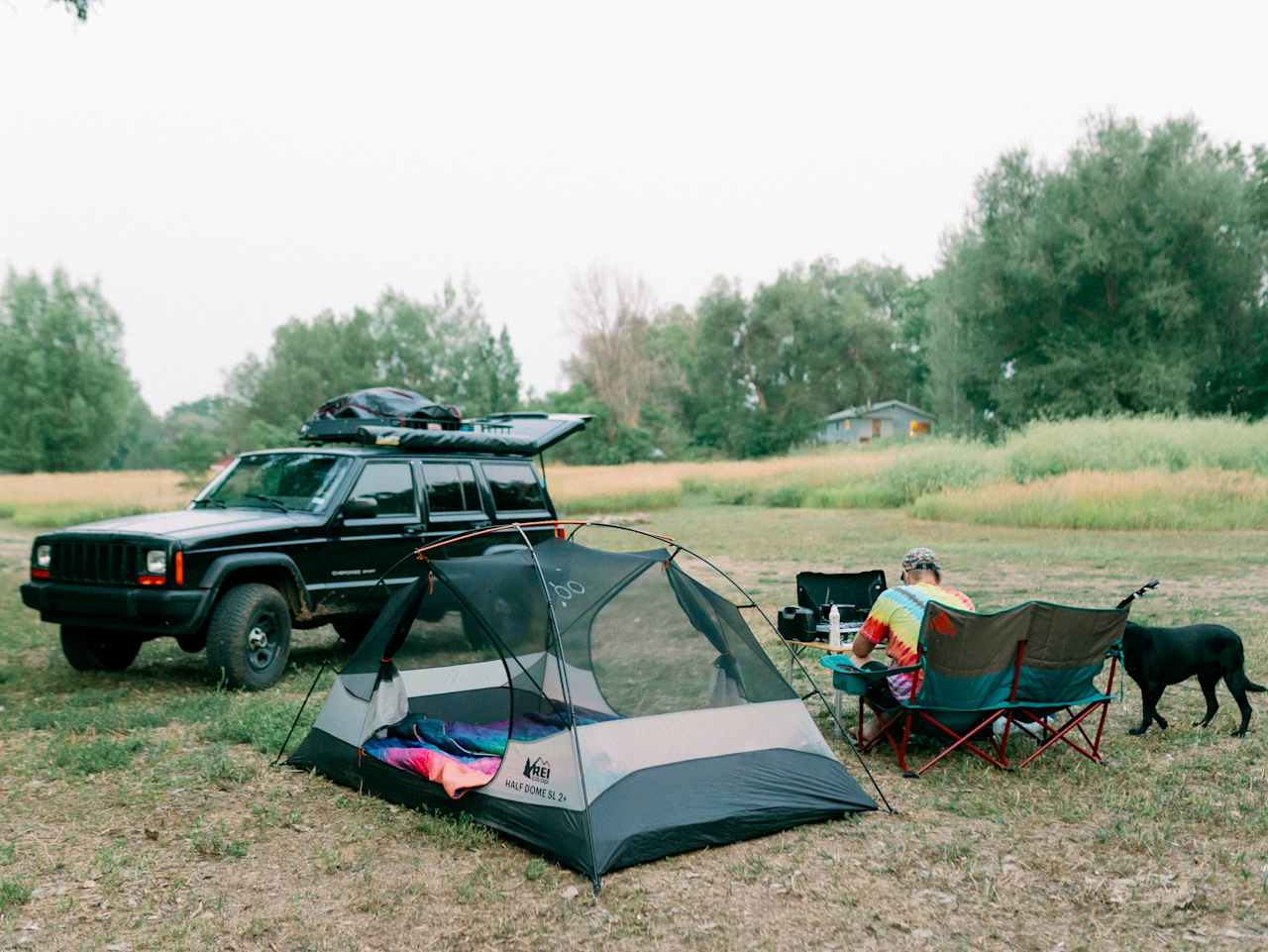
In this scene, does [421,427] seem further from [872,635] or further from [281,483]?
[872,635]

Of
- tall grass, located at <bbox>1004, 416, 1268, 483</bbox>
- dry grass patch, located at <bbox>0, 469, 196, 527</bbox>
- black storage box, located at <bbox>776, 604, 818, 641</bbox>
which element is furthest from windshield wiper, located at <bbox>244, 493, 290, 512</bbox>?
tall grass, located at <bbox>1004, 416, 1268, 483</bbox>

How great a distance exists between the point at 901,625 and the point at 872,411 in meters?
60.9

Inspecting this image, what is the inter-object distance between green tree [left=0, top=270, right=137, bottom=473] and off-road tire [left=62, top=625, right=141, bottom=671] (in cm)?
5567

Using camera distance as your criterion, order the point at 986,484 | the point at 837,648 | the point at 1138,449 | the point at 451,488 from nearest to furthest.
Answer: the point at 837,648 → the point at 451,488 → the point at 1138,449 → the point at 986,484

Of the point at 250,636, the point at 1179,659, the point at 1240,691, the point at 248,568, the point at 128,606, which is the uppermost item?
the point at 248,568

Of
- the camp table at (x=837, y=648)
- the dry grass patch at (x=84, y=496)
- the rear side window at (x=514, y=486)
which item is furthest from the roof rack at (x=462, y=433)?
the dry grass patch at (x=84, y=496)

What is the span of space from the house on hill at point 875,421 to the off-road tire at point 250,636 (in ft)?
192

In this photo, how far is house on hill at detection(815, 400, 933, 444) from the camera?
65.8 metres

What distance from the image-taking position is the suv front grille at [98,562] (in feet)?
25.4

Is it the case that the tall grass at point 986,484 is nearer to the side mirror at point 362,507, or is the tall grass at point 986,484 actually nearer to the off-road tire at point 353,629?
the off-road tire at point 353,629

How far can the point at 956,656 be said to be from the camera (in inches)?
228

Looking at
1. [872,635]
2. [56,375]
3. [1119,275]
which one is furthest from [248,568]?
[56,375]

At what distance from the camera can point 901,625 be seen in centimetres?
612

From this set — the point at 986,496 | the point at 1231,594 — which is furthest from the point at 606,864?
the point at 986,496
